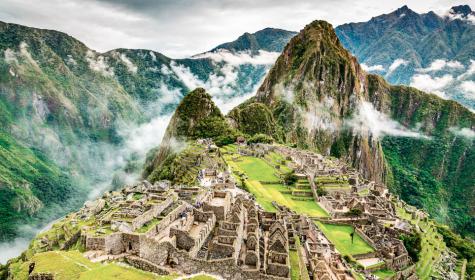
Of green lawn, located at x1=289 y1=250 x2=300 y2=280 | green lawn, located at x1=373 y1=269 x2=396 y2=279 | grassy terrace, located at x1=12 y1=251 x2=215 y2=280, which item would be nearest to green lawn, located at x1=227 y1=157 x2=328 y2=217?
green lawn, located at x1=373 y1=269 x2=396 y2=279

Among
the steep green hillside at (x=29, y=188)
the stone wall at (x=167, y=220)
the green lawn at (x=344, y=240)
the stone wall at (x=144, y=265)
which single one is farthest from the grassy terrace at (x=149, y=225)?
the steep green hillside at (x=29, y=188)

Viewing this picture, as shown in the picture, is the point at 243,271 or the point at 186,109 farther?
the point at 186,109

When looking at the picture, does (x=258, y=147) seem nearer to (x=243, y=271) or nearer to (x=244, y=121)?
(x=244, y=121)

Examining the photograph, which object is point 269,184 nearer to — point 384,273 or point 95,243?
point 384,273

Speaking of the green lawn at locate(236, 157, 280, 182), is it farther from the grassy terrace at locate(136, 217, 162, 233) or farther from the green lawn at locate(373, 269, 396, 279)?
the grassy terrace at locate(136, 217, 162, 233)

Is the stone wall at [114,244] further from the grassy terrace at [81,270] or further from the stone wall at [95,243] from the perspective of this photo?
the grassy terrace at [81,270]

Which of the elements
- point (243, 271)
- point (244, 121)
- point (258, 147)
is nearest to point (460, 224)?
point (244, 121)

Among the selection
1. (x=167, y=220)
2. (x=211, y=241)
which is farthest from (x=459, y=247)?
(x=167, y=220)
